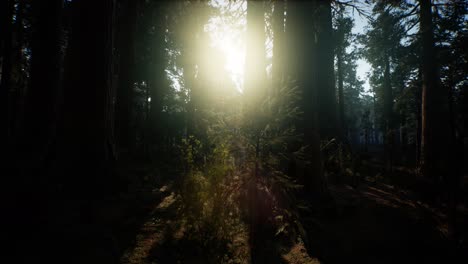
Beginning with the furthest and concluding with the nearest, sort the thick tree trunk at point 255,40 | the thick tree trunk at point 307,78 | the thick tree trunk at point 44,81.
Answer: the thick tree trunk at point 255,40, the thick tree trunk at point 44,81, the thick tree trunk at point 307,78

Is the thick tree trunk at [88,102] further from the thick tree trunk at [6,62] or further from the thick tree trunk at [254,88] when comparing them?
the thick tree trunk at [6,62]

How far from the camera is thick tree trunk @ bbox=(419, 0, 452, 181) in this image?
372 inches

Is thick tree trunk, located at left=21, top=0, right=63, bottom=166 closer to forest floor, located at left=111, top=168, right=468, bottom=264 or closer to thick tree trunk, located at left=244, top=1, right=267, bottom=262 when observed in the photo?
forest floor, located at left=111, top=168, right=468, bottom=264

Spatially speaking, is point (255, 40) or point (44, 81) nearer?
point (44, 81)

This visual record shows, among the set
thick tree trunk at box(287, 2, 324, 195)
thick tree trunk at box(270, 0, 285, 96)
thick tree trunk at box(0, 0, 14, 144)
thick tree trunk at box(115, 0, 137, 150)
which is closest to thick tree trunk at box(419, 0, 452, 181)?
thick tree trunk at box(270, 0, 285, 96)

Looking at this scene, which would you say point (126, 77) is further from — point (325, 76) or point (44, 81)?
point (325, 76)

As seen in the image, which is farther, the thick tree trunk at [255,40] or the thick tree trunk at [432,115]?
the thick tree trunk at [432,115]

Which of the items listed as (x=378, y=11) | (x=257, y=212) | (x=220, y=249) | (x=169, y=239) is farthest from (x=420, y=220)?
(x=378, y=11)

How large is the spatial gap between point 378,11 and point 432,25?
246cm

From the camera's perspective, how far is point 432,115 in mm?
9594

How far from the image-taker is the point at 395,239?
11.5ft

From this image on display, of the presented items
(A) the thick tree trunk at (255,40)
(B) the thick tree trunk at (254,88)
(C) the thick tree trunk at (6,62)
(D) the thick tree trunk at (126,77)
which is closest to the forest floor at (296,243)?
(B) the thick tree trunk at (254,88)

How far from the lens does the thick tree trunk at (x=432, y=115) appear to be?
31.0 ft

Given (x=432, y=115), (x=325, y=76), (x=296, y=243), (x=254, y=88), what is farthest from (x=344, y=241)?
(x=432, y=115)
